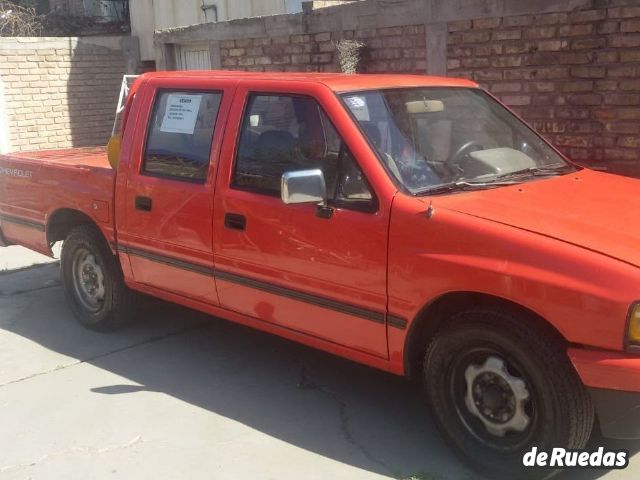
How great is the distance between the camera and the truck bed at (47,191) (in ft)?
17.0

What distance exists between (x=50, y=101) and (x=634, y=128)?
9014mm

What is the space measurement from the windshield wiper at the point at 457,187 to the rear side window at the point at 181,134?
142cm

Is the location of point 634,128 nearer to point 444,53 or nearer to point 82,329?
point 444,53

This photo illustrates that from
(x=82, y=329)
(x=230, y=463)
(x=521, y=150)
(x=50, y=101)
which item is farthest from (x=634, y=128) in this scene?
(x=50, y=101)

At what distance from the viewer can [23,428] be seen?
410 cm

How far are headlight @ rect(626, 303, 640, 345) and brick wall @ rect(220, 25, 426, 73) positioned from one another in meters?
4.61

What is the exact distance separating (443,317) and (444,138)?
39.6 inches

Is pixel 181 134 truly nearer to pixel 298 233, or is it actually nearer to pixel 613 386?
pixel 298 233

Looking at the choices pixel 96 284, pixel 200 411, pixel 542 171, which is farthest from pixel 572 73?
pixel 96 284

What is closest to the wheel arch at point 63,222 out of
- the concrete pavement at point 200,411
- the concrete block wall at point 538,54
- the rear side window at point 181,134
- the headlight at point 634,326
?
the concrete pavement at point 200,411

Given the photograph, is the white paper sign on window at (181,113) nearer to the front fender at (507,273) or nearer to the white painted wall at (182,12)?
the front fender at (507,273)

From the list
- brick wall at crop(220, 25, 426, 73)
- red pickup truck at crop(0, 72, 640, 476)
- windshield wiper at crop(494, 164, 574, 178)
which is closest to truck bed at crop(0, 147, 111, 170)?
red pickup truck at crop(0, 72, 640, 476)

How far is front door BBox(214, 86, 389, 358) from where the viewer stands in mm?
3627

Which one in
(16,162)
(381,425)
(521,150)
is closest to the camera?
(381,425)
